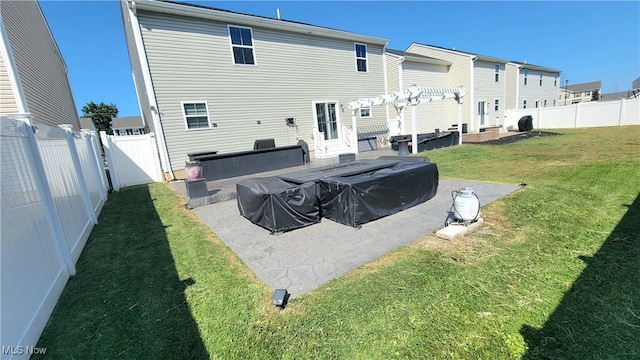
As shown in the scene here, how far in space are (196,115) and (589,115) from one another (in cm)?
2532

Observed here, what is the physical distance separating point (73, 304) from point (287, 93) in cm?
1059

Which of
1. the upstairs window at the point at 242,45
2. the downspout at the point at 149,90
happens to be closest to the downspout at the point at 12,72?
the downspout at the point at 149,90

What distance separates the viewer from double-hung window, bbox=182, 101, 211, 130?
9.54 metres

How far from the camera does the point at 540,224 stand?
3.86 metres

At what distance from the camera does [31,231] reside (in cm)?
252

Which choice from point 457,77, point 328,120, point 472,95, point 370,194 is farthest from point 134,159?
point 472,95

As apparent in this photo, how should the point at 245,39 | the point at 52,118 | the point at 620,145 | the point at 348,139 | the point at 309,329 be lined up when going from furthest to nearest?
the point at 348,139 < the point at 245,39 < the point at 620,145 < the point at 52,118 < the point at 309,329

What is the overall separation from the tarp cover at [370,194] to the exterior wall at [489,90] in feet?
61.0

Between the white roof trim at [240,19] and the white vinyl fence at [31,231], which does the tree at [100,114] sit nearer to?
the white roof trim at [240,19]

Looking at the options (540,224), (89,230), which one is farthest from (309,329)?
(89,230)

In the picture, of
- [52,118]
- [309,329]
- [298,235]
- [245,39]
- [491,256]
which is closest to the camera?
[309,329]

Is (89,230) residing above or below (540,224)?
above

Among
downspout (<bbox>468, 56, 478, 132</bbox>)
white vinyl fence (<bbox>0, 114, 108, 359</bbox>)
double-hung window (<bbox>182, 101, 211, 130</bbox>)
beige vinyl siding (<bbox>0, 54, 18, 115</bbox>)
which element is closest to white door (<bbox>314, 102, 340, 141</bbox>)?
double-hung window (<bbox>182, 101, 211, 130</bbox>)

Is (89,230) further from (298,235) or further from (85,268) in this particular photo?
(298,235)
